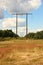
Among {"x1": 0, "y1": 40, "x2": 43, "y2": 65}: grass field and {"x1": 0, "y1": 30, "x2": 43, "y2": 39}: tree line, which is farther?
{"x1": 0, "y1": 30, "x2": 43, "y2": 39}: tree line

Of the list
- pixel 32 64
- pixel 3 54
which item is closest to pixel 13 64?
pixel 32 64

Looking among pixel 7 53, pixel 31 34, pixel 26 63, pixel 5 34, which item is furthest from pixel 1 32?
pixel 26 63

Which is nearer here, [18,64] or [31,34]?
[18,64]

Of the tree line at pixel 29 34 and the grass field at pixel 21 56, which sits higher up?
the grass field at pixel 21 56

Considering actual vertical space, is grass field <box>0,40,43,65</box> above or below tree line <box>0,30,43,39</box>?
above

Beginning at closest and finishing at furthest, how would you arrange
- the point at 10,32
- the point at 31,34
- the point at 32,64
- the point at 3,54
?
the point at 32,64 < the point at 3,54 < the point at 31,34 < the point at 10,32

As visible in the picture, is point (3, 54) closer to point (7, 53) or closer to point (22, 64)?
point (7, 53)

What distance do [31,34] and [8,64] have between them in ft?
262

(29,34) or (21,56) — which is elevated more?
(21,56)

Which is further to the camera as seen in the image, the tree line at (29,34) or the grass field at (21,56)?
the tree line at (29,34)

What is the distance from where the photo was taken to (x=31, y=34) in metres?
98.8

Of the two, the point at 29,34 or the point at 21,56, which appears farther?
the point at 29,34

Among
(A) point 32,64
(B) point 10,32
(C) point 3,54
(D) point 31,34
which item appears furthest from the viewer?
(B) point 10,32

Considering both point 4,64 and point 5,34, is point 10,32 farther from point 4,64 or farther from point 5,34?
point 4,64
